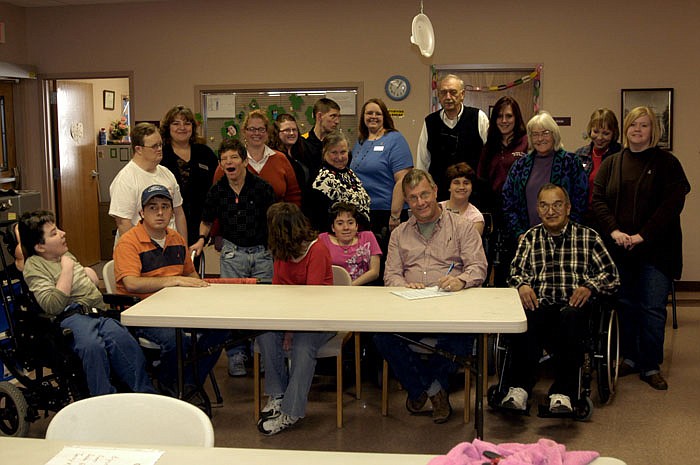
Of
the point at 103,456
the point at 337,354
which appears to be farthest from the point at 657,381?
the point at 103,456

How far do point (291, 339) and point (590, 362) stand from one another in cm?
148

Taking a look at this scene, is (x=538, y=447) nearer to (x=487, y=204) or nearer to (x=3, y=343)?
(x=3, y=343)

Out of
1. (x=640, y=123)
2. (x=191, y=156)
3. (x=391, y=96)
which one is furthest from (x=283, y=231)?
(x=391, y=96)

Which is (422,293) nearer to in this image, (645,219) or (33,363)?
(645,219)

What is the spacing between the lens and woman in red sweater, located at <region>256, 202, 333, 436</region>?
3516mm

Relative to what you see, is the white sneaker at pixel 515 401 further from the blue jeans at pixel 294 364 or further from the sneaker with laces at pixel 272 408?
the sneaker with laces at pixel 272 408

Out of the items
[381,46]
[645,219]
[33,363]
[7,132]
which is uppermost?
[381,46]

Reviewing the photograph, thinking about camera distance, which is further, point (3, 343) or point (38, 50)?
point (38, 50)

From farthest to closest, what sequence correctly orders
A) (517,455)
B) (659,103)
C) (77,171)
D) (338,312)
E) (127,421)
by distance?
(77,171) < (659,103) < (338,312) < (127,421) < (517,455)

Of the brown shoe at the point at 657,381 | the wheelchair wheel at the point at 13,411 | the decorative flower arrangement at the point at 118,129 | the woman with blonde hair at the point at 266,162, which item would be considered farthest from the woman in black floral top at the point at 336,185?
the decorative flower arrangement at the point at 118,129

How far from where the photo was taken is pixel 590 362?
3758mm

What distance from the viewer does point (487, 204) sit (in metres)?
4.72

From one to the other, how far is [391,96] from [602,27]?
192 cm

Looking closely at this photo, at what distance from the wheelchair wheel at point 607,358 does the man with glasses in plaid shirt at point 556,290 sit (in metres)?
0.15
